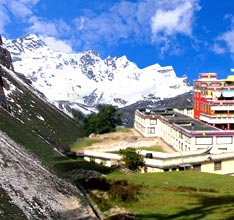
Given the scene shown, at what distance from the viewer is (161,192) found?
150 ft

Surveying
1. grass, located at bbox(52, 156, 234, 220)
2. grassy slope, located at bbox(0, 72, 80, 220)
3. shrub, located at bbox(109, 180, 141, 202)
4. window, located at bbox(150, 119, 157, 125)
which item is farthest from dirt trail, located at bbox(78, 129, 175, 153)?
shrub, located at bbox(109, 180, 141, 202)

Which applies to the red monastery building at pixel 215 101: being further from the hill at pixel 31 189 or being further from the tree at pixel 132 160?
the hill at pixel 31 189

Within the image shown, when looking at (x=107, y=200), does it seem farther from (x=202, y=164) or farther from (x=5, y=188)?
(x=202, y=164)

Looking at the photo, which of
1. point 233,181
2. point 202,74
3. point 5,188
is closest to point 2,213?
point 5,188

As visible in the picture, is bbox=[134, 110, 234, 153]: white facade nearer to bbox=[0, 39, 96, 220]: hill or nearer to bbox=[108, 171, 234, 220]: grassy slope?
bbox=[108, 171, 234, 220]: grassy slope

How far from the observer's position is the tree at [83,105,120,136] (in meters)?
141

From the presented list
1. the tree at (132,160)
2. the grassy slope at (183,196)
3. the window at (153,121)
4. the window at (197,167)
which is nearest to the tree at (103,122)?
the window at (153,121)

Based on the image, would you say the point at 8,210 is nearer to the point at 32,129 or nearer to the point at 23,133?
the point at 23,133

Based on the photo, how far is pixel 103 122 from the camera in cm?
14350

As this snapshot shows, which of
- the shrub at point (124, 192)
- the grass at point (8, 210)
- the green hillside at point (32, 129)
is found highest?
the green hillside at point (32, 129)

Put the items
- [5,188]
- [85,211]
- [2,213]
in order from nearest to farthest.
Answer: [2,213] → [5,188] → [85,211]

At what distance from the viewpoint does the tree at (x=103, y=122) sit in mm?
141250

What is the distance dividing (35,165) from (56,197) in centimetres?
694

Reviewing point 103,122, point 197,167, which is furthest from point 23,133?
point 103,122
